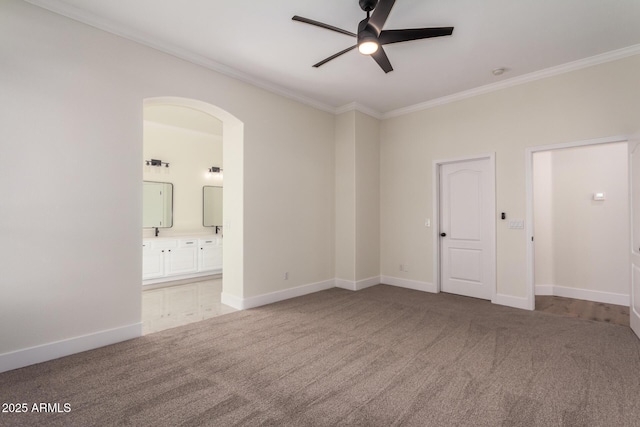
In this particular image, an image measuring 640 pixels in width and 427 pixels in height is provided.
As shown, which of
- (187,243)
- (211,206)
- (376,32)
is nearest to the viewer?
(376,32)

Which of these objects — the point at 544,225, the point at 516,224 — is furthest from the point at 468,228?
the point at 544,225

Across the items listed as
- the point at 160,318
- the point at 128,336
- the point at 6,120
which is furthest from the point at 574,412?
the point at 6,120

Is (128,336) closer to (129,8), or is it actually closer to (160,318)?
(160,318)

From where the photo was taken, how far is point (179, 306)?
4.36 meters

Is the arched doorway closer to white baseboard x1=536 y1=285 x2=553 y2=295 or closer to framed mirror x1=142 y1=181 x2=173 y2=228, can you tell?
framed mirror x1=142 y1=181 x2=173 y2=228

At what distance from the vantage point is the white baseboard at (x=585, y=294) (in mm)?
4445

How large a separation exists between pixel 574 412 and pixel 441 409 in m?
0.83

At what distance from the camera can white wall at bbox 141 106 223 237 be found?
20.3 feet

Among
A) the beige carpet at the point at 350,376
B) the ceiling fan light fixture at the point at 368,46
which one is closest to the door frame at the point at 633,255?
the beige carpet at the point at 350,376

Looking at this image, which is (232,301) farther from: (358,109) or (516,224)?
(516,224)

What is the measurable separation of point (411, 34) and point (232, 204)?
2943 millimetres

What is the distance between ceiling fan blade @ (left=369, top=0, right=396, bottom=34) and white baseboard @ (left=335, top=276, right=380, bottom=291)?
3.75m

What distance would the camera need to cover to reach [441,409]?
2037 millimetres

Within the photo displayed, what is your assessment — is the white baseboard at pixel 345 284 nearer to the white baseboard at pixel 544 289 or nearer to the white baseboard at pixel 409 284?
the white baseboard at pixel 409 284
